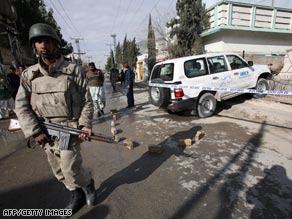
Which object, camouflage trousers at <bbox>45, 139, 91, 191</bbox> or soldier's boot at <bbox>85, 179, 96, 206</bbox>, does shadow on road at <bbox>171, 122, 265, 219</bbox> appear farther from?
camouflage trousers at <bbox>45, 139, 91, 191</bbox>

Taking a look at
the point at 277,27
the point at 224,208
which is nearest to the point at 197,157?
the point at 224,208

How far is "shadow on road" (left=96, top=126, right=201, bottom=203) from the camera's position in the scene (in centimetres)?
275

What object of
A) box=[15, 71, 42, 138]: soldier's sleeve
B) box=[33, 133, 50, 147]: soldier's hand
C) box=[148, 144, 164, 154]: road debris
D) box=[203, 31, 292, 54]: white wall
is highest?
box=[203, 31, 292, 54]: white wall

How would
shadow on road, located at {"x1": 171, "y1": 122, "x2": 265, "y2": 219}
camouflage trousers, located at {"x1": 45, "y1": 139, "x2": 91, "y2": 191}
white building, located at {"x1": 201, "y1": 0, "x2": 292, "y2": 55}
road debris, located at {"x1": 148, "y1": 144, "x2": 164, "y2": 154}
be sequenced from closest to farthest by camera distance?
camouflage trousers, located at {"x1": 45, "y1": 139, "x2": 91, "y2": 191} → shadow on road, located at {"x1": 171, "y1": 122, "x2": 265, "y2": 219} → road debris, located at {"x1": 148, "y1": 144, "x2": 164, "y2": 154} → white building, located at {"x1": 201, "y1": 0, "x2": 292, "y2": 55}

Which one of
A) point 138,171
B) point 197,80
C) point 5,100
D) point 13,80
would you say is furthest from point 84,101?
point 5,100

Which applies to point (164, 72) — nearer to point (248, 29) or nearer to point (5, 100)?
point (5, 100)

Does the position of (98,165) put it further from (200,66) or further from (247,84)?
(247,84)

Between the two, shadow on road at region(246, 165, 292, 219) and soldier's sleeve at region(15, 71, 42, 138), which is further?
shadow on road at region(246, 165, 292, 219)

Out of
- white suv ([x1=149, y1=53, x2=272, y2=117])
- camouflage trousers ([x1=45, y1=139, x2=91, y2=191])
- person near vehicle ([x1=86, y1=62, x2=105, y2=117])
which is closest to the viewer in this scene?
camouflage trousers ([x1=45, y1=139, x2=91, y2=191])

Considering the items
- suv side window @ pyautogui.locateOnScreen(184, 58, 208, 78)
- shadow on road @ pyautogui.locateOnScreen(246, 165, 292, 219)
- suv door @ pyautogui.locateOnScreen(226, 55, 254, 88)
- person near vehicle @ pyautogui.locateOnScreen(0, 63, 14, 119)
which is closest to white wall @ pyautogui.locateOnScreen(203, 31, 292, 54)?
suv door @ pyautogui.locateOnScreen(226, 55, 254, 88)

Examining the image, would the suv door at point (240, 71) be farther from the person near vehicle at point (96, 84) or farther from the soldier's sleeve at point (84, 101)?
the soldier's sleeve at point (84, 101)

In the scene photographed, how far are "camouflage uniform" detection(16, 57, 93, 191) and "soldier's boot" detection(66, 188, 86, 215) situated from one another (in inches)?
9.3

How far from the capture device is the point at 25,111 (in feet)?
6.46

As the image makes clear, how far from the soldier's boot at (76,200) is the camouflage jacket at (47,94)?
0.92 m
